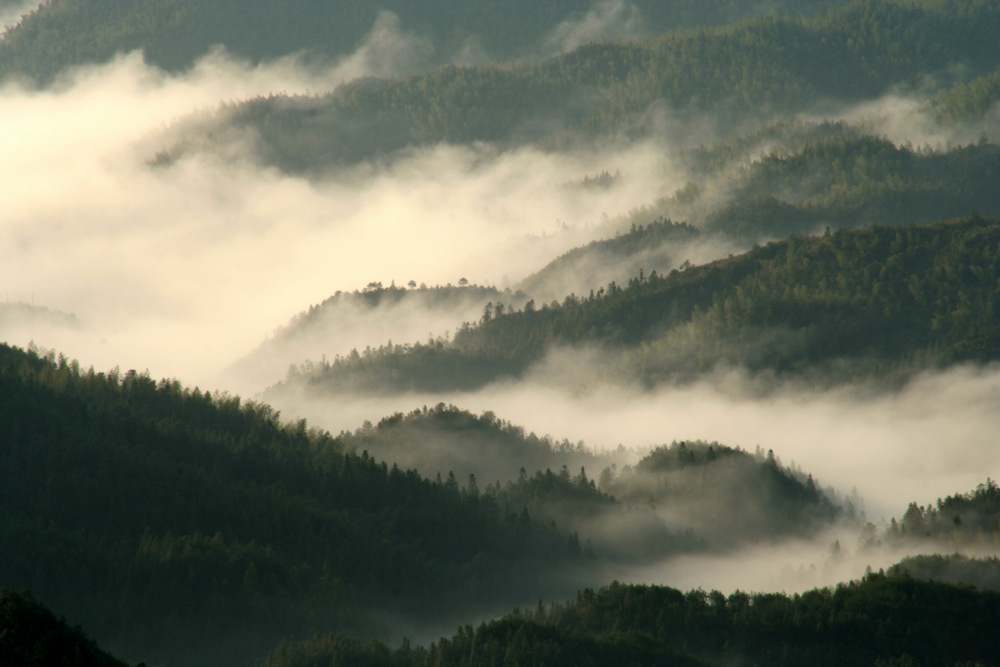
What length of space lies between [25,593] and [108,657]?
34.0 ft

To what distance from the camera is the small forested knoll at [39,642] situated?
105 metres

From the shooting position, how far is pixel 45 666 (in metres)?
104

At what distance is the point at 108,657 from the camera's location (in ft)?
358

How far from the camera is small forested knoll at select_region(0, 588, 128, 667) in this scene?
105 meters

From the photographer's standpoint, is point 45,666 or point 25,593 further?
point 25,593

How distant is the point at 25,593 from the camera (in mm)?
114375

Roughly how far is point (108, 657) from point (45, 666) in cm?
591

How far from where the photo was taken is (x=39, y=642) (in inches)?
4139

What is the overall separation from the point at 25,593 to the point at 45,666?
11.8 metres
